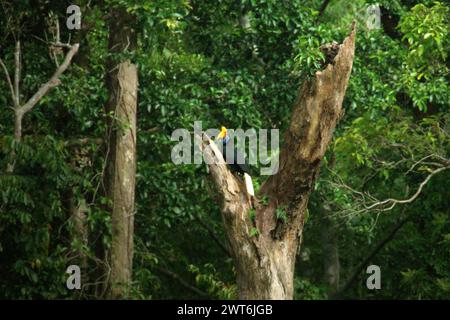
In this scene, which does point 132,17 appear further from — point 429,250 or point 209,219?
point 429,250

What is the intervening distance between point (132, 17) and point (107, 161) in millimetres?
1832

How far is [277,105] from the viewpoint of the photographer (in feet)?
45.7

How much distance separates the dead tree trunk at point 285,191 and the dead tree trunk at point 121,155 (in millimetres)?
3229

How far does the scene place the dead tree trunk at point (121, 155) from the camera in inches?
493

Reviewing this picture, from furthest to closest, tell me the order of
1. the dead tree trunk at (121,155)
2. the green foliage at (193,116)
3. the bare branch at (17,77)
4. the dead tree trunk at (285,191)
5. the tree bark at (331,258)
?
the tree bark at (331,258), the dead tree trunk at (121,155), the green foliage at (193,116), the bare branch at (17,77), the dead tree trunk at (285,191)

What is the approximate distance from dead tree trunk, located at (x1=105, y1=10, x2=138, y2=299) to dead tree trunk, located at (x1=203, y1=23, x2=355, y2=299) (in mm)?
3229

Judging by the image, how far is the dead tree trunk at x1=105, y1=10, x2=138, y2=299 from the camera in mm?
12531

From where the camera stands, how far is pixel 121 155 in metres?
12.6

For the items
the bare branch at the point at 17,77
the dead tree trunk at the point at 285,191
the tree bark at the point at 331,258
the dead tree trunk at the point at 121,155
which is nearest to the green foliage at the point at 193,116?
the dead tree trunk at the point at 121,155

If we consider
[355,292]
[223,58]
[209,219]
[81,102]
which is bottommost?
[355,292]

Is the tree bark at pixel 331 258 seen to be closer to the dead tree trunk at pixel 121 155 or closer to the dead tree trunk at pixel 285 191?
the dead tree trunk at pixel 121 155

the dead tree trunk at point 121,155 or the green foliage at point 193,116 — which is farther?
the dead tree trunk at point 121,155

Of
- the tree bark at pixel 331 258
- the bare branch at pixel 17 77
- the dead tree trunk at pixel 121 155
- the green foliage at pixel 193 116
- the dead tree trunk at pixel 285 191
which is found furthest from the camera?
the tree bark at pixel 331 258
